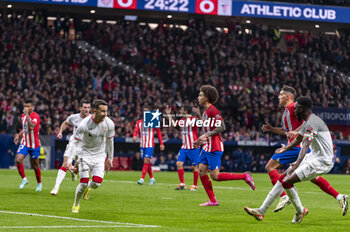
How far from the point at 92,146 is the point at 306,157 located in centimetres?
408

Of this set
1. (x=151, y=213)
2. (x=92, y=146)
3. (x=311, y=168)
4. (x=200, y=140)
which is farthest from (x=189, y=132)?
(x=311, y=168)

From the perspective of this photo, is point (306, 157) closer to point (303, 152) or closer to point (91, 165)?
point (303, 152)

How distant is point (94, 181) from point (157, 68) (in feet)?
104

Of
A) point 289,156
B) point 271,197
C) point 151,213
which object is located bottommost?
point 151,213

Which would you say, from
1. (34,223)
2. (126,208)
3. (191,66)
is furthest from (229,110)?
(34,223)

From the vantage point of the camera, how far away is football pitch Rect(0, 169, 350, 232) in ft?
35.0

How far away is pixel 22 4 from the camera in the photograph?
43.8 m

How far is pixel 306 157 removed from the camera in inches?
448

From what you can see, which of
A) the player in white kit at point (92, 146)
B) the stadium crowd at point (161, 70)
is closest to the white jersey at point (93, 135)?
the player in white kit at point (92, 146)

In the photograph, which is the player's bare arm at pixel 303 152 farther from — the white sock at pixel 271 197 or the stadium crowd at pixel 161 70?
the stadium crowd at pixel 161 70

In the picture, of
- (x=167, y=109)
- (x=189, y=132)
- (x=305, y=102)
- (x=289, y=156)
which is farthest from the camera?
(x=167, y=109)

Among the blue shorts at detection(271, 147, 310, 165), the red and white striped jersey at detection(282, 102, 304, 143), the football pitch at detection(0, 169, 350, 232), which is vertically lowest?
the football pitch at detection(0, 169, 350, 232)

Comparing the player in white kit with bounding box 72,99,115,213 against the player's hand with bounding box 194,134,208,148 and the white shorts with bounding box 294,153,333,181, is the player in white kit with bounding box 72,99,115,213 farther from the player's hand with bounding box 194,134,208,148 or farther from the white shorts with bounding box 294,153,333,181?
the white shorts with bounding box 294,153,333,181

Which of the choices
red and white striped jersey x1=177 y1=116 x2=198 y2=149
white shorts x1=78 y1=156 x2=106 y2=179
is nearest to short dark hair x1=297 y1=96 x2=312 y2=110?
white shorts x1=78 y1=156 x2=106 y2=179
